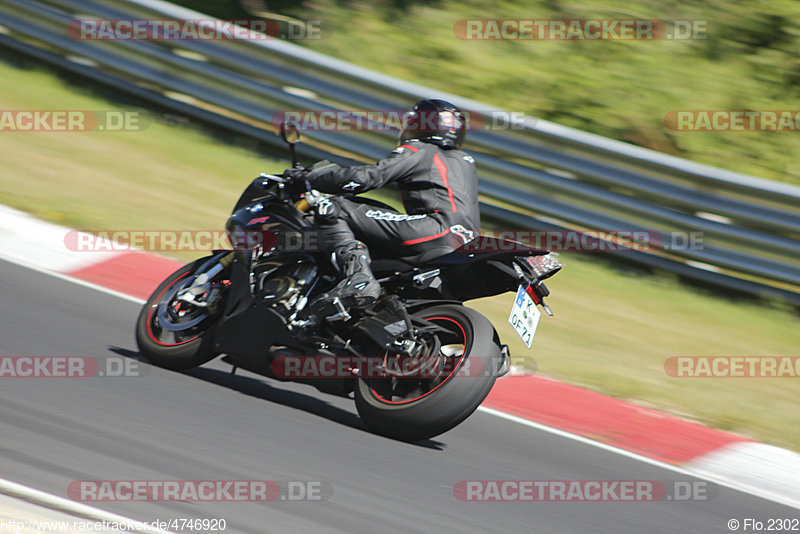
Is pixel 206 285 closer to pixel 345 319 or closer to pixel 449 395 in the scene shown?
pixel 345 319

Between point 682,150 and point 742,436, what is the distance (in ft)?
18.2

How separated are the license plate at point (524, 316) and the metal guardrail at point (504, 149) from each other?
4604mm

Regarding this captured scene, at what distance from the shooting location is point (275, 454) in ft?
14.3

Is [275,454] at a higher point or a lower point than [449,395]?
lower

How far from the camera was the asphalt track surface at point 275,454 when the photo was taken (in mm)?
3799

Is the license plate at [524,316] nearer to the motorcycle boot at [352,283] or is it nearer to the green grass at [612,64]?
the motorcycle boot at [352,283]

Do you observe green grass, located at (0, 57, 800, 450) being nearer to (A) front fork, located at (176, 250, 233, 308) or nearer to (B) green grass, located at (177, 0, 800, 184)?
(A) front fork, located at (176, 250, 233, 308)

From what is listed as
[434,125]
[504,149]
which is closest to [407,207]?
[434,125]

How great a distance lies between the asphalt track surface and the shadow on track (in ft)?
0.05

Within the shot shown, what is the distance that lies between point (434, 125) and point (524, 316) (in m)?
1.26

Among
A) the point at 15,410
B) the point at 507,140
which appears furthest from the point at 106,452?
the point at 507,140

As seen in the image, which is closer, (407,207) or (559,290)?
(407,207)

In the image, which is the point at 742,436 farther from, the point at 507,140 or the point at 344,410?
the point at 507,140

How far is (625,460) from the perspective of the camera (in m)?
5.34
